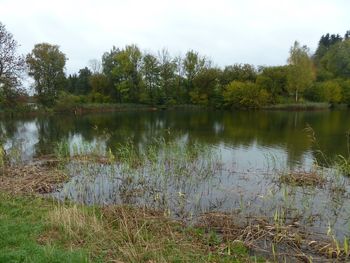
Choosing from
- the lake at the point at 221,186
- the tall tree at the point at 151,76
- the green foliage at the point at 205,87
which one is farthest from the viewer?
the green foliage at the point at 205,87

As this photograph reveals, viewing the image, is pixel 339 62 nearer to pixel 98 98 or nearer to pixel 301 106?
pixel 301 106

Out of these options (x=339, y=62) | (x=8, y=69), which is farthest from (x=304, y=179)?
(x=339, y=62)

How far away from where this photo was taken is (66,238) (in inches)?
279

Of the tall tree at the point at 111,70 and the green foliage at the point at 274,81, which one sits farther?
the tall tree at the point at 111,70

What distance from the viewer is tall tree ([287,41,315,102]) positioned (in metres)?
60.6

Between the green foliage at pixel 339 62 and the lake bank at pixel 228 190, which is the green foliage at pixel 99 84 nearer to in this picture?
the green foliage at pixel 339 62

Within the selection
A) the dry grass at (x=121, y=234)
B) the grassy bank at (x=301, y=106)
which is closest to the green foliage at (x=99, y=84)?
the grassy bank at (x=301, y=106)

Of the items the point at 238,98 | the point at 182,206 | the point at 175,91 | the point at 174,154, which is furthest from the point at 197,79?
the point at 182,206

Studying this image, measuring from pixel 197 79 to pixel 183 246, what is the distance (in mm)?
63136

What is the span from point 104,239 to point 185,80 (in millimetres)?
65271

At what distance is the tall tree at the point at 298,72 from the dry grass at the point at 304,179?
5092 centimetres

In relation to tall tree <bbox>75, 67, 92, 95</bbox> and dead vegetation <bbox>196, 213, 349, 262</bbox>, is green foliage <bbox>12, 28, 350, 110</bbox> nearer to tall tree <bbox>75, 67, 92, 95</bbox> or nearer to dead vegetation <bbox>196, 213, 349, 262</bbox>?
tall tree <bbox>75, 67, 92, 95</bbox>

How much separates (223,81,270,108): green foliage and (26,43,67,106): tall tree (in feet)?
100

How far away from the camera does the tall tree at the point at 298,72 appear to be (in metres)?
60.6
